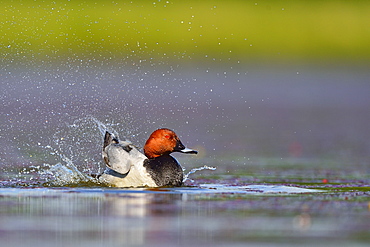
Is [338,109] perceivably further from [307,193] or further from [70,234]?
[70,234]

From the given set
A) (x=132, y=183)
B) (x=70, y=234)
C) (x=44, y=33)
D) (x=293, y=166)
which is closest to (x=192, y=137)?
(x=293, y=166)

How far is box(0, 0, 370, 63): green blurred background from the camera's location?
35062 mm

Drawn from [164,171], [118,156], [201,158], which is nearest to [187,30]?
[201,158]

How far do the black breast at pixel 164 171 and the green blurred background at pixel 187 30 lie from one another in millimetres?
21460

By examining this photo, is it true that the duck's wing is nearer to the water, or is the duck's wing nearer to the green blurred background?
the water

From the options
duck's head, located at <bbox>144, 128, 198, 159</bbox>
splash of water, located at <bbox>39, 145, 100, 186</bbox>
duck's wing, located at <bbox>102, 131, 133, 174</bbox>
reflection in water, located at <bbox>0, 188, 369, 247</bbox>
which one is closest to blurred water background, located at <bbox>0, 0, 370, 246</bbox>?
reflection in water, located at <bbox>0, 188, 369, 247</bbox>

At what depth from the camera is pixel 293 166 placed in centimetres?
1418

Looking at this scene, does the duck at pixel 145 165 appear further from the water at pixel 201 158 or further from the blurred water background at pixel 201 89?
the blurred water background at pixel 201 89

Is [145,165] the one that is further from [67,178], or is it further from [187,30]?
[187,30]

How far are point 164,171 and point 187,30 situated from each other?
1042 inches

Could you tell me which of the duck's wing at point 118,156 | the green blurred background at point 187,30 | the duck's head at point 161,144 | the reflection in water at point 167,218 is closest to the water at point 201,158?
the reflection in water at point 167,218

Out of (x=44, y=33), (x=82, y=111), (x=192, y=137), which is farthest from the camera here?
(x=44, y=33)

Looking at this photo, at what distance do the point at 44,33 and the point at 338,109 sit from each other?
578 inches

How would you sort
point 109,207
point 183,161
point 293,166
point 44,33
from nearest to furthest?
point 109,207 → point 293,166 → point 183,161 → point 44,33
